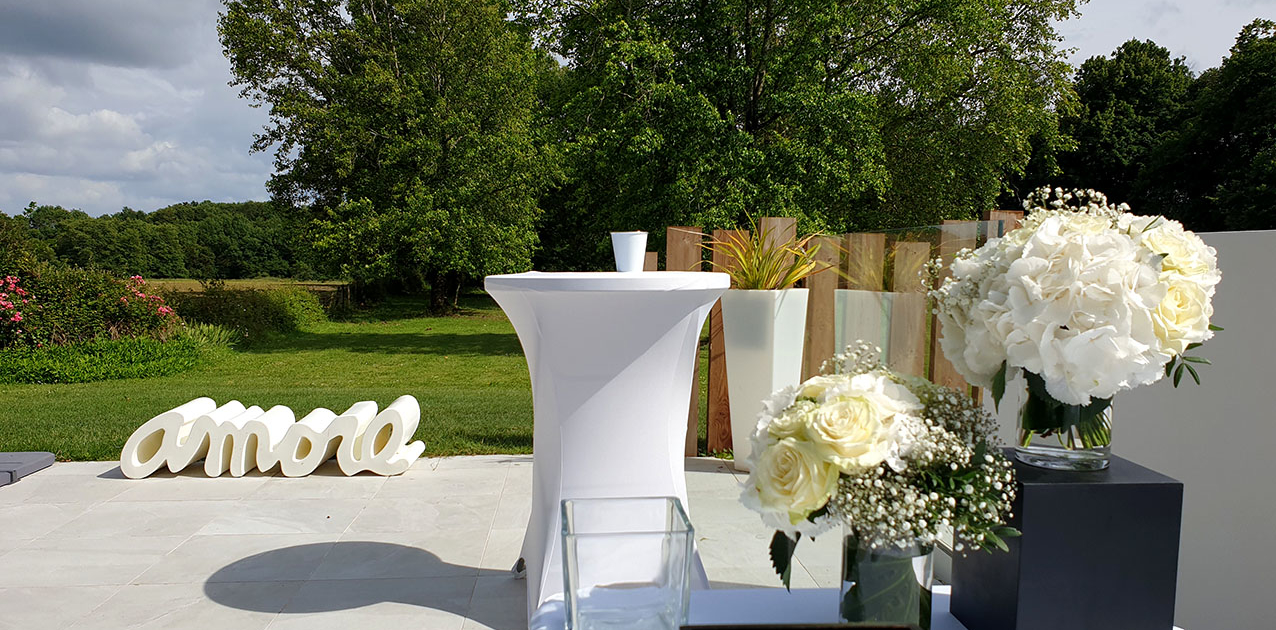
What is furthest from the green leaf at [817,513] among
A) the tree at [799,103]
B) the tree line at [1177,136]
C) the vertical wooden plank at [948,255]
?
the tree line at [1177,136]

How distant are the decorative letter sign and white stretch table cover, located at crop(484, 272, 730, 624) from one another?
2139 mm

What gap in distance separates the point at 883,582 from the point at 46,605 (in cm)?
293

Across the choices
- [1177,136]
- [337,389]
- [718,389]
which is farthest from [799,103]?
[1177,136]

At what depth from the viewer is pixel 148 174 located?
41.4 feet

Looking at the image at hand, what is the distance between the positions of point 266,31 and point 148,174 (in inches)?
123

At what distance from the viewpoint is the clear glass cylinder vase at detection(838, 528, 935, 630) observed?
3.16 feet

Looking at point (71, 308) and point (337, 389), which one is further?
point (71, 308)

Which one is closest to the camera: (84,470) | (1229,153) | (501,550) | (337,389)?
(501,550)

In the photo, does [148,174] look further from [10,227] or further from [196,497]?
[196,497]

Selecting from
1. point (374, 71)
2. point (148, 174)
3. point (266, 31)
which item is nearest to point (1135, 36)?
point (374, 71)

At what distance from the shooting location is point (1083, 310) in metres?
0.92

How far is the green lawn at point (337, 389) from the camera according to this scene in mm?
5250

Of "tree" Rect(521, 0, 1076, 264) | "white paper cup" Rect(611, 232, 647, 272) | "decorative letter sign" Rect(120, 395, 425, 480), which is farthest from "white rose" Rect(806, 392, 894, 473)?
"tree" Rect(521, 0, 1076, 264)

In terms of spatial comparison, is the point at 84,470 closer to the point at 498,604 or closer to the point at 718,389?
the point at 498,604
